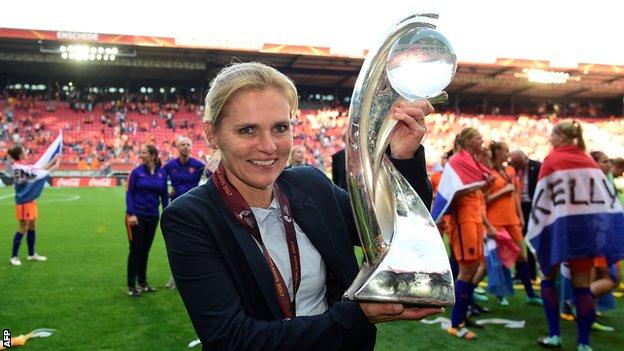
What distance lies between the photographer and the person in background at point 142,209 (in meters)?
6.39

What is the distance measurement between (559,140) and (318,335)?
3.64 m

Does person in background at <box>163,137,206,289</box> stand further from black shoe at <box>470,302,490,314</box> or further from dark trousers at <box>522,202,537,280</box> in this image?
dark trousers at <box>522,202,537,280</box>

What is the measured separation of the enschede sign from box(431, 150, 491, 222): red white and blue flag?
26033mm

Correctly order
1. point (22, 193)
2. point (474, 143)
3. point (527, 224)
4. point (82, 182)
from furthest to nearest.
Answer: point (82, 182) → point (22, 193) → point (527, 224) → point (474, 143)

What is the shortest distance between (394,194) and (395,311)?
10.3 inches

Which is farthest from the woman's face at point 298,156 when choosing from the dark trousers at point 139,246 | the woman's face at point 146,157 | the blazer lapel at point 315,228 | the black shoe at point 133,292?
the blazer lapel at point 315,228

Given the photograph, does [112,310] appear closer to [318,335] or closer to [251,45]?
[318,335]

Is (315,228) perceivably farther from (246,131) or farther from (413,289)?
(413,289)

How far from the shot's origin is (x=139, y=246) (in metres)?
6.45

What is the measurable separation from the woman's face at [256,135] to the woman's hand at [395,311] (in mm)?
424

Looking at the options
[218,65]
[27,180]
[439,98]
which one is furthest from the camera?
Result: [218,65]

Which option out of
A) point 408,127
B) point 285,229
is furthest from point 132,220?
point 408,127

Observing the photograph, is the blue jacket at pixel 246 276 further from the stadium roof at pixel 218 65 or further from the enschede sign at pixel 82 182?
the enschede sign at pixel 82 182

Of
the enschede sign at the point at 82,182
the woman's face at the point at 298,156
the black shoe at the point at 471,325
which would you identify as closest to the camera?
the black shoe at the point at 471,325
